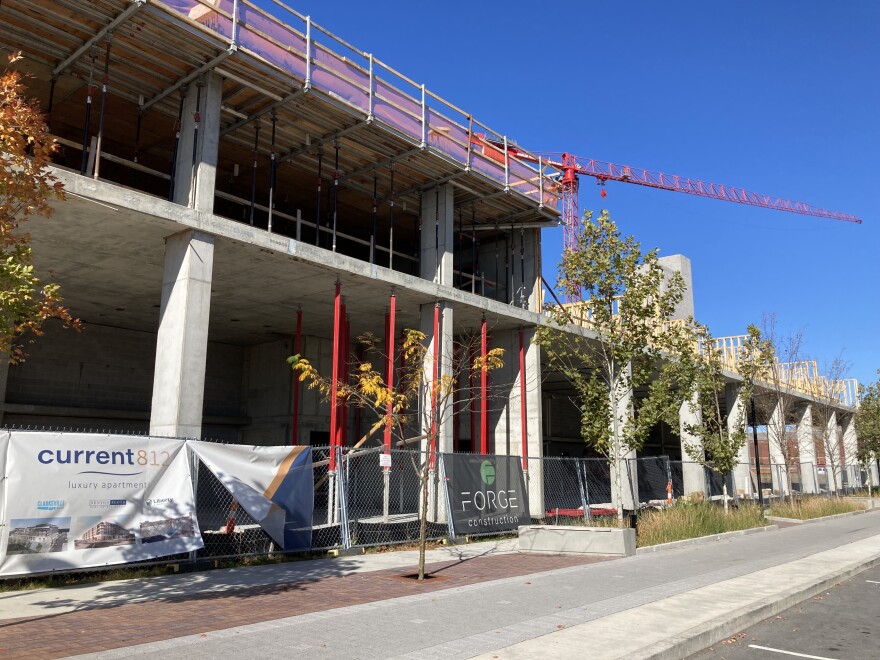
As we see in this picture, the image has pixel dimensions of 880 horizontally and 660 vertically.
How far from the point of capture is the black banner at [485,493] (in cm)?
1562

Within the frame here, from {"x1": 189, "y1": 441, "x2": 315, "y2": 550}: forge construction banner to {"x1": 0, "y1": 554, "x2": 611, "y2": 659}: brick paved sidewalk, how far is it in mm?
1868

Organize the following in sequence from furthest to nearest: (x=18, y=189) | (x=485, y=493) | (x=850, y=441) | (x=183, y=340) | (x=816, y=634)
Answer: (x=850, y=441) < (x=485, y=493) < (x=183, y=340) < (x=816, y=634) < (x=18, y=189)

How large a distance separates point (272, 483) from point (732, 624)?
7.72m

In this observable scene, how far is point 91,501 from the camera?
31.5 feet

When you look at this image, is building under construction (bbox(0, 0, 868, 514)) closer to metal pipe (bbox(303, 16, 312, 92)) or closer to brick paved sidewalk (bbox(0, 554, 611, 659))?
metal pipe (bbox(303, 16, 312, 92))

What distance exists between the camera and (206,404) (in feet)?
93.2

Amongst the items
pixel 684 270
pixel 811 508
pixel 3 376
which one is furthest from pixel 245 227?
pixel 684 270

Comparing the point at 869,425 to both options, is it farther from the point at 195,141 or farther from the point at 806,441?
the point at 195,141

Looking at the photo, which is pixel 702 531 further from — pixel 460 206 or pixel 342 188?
pixel 342 188

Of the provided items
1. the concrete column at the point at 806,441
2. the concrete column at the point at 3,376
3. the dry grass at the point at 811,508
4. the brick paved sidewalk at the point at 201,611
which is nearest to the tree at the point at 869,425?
the concrete column at the point at 806,441

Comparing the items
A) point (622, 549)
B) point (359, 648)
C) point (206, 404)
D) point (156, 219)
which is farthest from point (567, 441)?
point (359, 648)

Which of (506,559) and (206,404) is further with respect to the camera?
(206,404)

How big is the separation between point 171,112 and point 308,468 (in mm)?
11231

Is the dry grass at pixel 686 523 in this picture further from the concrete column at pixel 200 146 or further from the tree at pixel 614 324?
the concrete column at pixel 200 146
